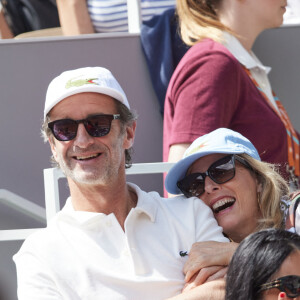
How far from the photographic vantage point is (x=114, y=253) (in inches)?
126

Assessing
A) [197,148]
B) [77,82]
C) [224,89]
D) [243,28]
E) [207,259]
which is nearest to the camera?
[207,259]

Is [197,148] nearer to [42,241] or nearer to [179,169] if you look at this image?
[179,169]

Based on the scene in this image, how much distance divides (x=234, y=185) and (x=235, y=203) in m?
0.07

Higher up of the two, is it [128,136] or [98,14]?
[98,14]

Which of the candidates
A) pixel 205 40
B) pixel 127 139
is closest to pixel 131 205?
pixel 127 139

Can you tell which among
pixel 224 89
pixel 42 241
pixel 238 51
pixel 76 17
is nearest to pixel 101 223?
pixel 42 241

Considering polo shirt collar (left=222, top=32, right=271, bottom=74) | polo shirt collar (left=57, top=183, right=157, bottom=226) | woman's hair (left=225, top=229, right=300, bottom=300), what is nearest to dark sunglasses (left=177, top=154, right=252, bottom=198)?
polo shirt collar (left=57, top=183, right=157, bottom=226)

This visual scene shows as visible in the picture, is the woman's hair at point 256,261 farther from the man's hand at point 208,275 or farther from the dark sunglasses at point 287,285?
the man's hand at point 208,275

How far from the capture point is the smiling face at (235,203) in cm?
345

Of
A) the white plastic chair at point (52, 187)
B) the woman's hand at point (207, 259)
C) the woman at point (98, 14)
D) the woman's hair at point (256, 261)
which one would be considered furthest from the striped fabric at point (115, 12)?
the woman's hair at point (256, 261)

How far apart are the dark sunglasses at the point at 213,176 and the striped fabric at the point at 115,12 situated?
1.72 m

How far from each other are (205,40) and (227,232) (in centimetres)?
129

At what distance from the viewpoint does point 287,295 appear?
2633mm

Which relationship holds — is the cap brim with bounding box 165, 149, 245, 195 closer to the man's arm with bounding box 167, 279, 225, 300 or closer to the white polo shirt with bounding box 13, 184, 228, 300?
the white polo shirt with bounding box 13, 184, 228, 300
